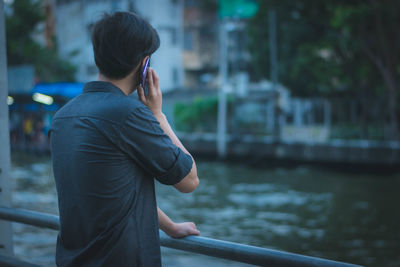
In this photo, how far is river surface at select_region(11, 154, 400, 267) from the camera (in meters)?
8.95

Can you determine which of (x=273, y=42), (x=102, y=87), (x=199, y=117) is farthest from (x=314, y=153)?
(x=102, y=87)

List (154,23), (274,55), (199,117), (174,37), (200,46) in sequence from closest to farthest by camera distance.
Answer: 1. (274,55)
2. (199,117)
3. (154,23)
4. (174,37)
5. (200,46)

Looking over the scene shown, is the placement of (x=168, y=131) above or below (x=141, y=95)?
below

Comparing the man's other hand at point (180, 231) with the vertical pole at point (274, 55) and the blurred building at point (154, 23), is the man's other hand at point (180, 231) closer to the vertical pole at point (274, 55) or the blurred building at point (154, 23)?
the vertical pole at point (274, 55)

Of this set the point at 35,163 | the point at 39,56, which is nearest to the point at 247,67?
the point at 39,56

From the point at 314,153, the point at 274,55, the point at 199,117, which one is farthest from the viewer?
the point at 199,117

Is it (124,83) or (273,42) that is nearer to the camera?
(124,83)

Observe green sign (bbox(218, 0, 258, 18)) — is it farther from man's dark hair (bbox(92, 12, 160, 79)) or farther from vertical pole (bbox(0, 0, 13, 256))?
man's dark hair (bbox(92, 12, 160, 79))

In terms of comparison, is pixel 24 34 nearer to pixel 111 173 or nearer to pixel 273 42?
pixel 273 42

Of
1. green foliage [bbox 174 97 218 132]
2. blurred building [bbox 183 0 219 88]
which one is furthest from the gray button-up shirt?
blurred building [bbox 183 0 219 88]

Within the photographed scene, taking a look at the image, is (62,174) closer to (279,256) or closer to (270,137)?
(279,256)

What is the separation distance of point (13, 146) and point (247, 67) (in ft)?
65.1

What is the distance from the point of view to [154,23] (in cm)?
3884

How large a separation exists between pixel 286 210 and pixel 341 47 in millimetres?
10928
